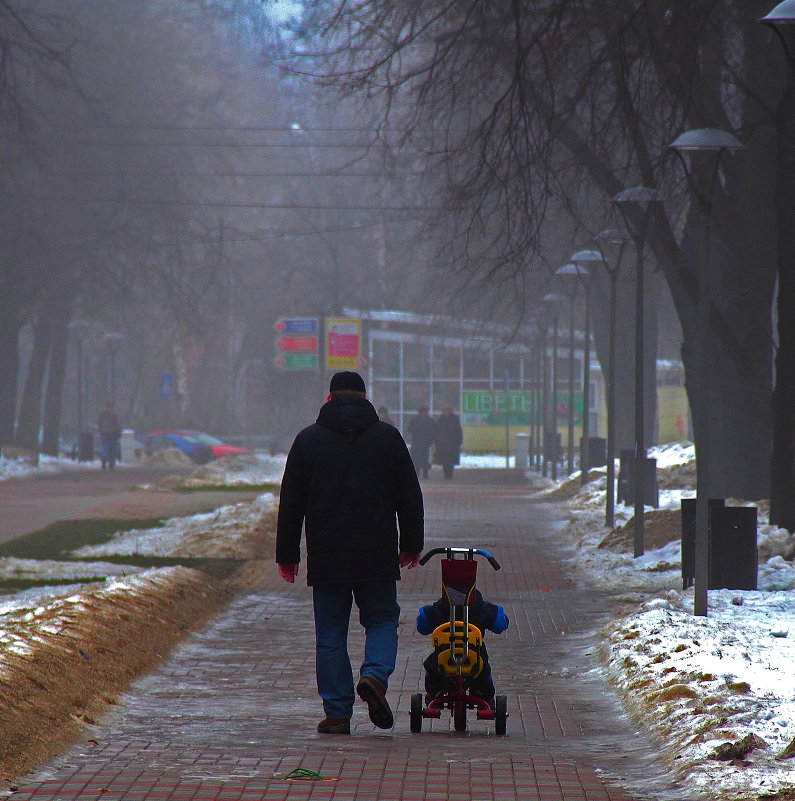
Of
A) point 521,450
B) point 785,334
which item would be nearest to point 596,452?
point 521,450

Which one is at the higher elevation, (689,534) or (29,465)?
(689,534)

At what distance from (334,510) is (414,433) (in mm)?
28994

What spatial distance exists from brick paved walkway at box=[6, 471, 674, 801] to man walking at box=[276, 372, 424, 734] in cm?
35

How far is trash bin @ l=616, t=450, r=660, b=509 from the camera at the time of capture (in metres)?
18.8

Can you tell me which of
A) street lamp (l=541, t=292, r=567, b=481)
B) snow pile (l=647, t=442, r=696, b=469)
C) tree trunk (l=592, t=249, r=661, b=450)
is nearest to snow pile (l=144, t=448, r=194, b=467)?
street lamp (l=541, t=292, r=567, b=481)

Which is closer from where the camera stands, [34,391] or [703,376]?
[703,376]

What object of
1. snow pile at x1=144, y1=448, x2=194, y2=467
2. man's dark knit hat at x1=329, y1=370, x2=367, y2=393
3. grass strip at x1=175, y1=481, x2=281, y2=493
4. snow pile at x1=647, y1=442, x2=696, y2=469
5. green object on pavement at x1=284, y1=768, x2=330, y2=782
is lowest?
green object on pavement at x1=284, y1=768, x2=330, y2=782

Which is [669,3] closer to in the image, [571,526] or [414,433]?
[571,526]

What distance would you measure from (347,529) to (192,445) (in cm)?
4367

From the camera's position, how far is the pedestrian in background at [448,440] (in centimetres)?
3588

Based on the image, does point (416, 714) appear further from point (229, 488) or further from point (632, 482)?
point (229, 488)

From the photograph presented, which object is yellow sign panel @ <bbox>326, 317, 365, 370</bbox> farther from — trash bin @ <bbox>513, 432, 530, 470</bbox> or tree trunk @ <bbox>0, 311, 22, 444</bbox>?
tree trunk @ <bbox>0, 311, 22, 444</bbox>

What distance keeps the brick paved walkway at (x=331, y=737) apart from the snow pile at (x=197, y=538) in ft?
13.8

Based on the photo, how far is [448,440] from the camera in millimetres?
36312
